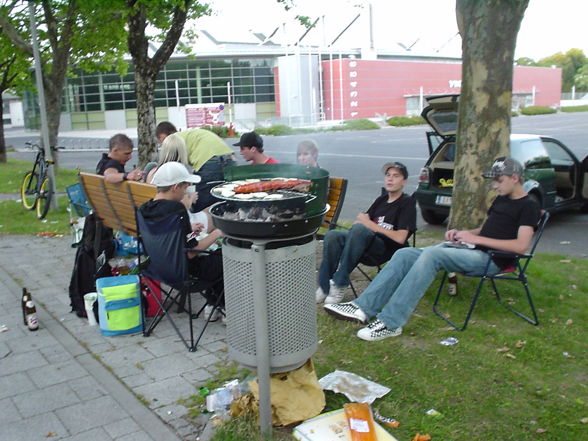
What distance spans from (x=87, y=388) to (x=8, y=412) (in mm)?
489

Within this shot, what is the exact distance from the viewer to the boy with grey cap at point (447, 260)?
14.7 feet

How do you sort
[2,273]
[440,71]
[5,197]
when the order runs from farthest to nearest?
[440,71]
[5,197]
[2,273]

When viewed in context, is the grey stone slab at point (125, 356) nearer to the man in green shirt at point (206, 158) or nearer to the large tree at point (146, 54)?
the man in green shirt at point (206, 158)

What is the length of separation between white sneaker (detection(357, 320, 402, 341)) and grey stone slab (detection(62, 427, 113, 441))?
1.98 meters

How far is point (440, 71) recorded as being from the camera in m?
66.1

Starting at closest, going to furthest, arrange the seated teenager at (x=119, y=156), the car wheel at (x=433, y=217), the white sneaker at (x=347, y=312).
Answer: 1. the white sneaker at (x=347, y=312)
2. the seated teenager at (x=119, y=156)
3. the car wheel at (x=433, y=217)

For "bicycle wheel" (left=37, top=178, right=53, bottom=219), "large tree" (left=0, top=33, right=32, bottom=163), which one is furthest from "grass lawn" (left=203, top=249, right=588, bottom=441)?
"large tree" (left=0, top=33, right=32, bottom=163)

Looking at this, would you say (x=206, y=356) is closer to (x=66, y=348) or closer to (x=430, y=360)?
(x=66, y=348)

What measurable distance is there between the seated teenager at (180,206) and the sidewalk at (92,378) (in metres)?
0.56

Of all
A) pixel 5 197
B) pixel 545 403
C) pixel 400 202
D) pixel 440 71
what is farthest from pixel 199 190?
pixel 440 71

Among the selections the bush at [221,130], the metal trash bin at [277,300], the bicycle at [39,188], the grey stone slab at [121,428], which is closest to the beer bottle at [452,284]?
the metal trash bin at [277,300]

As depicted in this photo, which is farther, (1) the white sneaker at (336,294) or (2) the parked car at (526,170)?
(2) the parked car at (526,170)

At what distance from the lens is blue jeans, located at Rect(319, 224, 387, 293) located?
509 cm

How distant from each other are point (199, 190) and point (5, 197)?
9.16 metres
